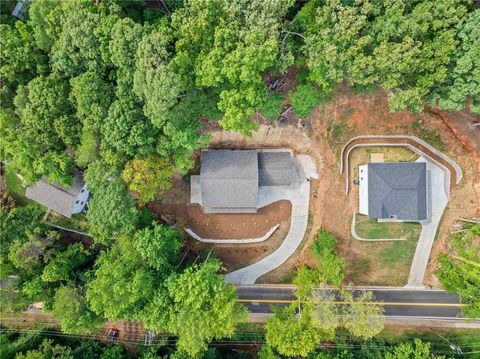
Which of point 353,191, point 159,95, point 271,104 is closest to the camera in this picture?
point 159,95

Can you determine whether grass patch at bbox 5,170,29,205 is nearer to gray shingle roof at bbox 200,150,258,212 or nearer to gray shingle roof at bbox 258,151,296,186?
gray shingle roof at bbox 200,150,258,212

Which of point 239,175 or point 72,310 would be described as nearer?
point 72,310

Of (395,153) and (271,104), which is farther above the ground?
(271,104)

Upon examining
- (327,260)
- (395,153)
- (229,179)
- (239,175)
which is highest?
(395,153)

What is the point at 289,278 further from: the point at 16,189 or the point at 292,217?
the point at 16,189

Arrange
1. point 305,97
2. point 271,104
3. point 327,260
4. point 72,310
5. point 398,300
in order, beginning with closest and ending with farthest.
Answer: point 271,104, point 305,97, point 72,310, point 327,260, point 398,300

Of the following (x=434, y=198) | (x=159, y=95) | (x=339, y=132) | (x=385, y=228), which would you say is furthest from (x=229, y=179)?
(x=434, y=198)
